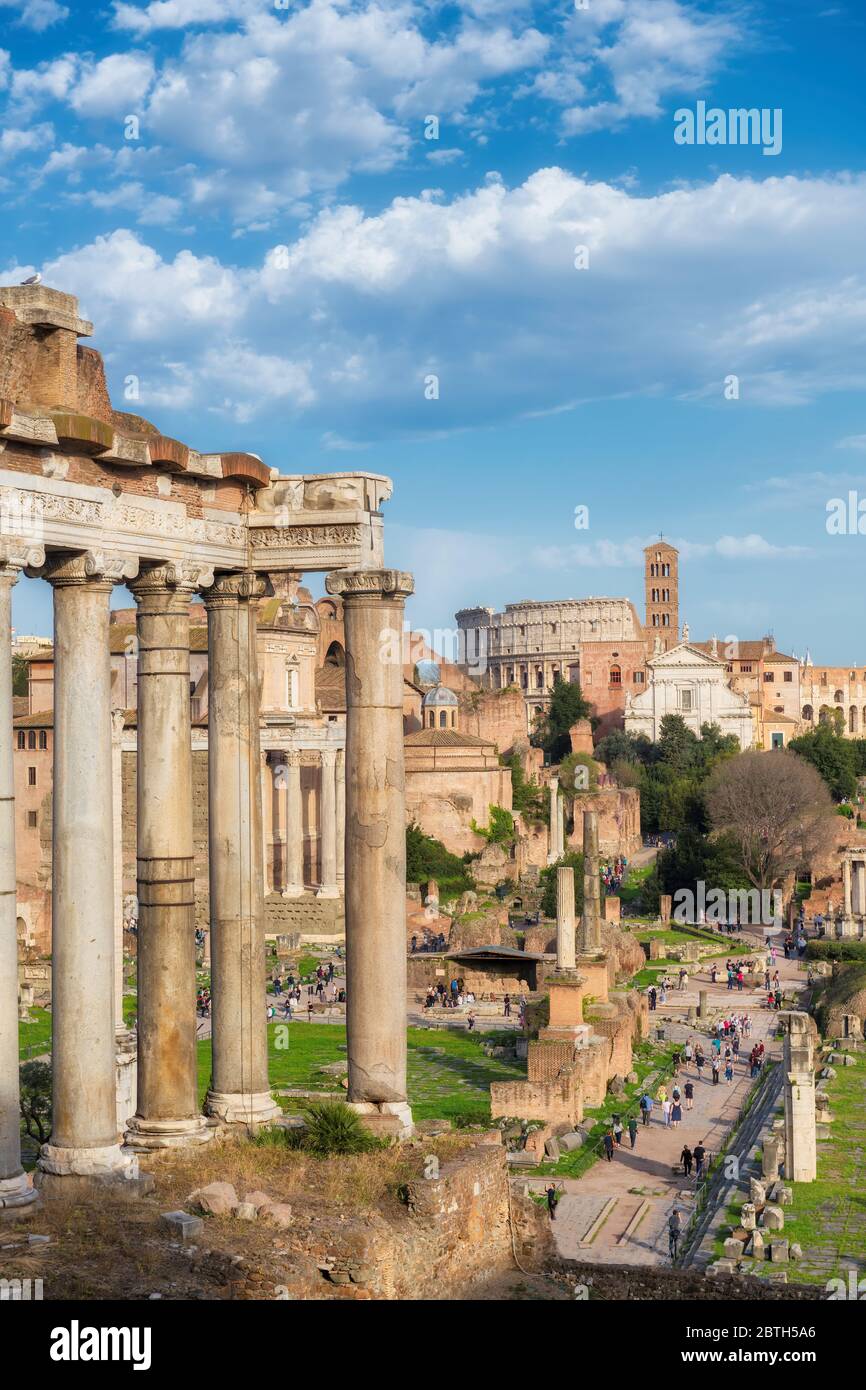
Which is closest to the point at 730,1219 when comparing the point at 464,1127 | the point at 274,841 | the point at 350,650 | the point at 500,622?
the point at 464,1127

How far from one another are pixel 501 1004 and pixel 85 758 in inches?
1413

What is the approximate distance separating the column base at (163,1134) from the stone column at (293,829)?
149 ft

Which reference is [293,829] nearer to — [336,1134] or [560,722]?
[560,722]

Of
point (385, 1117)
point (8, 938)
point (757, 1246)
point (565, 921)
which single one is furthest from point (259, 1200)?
point (565, 921)

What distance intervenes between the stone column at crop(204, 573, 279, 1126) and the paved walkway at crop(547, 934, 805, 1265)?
1036 cm

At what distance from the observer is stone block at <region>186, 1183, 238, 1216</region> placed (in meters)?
10.2

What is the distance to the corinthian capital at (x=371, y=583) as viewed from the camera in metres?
11.9

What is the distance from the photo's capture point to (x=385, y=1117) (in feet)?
38.9

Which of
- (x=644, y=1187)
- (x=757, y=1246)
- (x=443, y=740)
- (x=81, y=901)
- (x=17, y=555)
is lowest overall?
(x=644, y=1187)

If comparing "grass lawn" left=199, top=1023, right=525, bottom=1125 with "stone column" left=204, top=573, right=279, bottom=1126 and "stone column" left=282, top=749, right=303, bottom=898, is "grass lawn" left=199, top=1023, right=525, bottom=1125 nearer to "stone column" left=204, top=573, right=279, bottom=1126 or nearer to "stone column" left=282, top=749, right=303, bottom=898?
"stone column" left=204, top=573, right=279, bottom=1126

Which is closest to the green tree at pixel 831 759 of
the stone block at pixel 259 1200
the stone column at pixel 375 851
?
the stone column at pixel 375 851

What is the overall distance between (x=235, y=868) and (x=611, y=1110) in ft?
68.1

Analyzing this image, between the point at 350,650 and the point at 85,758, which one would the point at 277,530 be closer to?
the point at 350,650
